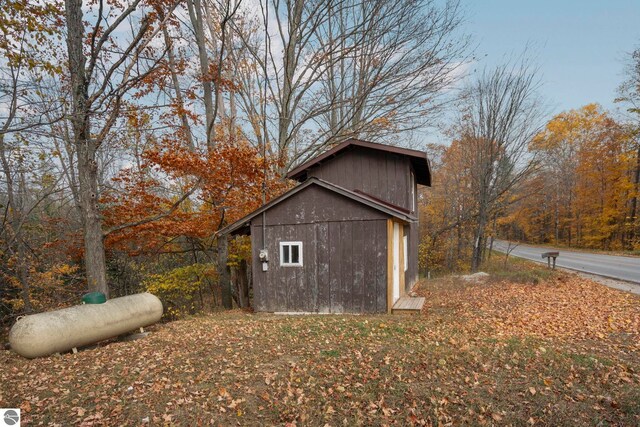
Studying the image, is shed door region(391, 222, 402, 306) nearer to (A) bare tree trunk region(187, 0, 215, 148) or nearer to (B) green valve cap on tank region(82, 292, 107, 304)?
(B) green valve cap on tank region(82, 292, 107, 304)

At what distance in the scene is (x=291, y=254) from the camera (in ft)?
36.6

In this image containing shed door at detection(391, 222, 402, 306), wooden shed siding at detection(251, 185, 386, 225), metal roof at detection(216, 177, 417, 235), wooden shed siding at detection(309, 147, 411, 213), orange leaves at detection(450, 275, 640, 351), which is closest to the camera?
orange leaves at detection(450, 275, 640, 351)

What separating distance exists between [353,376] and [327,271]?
5.15 meters

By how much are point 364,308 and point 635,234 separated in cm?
3053

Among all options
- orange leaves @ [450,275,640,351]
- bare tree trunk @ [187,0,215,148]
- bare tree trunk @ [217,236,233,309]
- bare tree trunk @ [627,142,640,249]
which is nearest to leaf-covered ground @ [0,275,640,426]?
orange leaves @ [450,275,640,351]

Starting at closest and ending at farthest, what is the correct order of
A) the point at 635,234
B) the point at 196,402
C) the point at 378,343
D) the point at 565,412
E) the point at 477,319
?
the point at 565,412 < the point at 196,402 < the point at 378,343 < the point at 477,319 < the point at 635,234

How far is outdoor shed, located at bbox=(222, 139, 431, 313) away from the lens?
10.3 metres

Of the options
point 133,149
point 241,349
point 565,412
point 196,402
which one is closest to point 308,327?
point 241,349

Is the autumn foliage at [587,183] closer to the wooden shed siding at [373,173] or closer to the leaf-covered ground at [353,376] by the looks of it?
the wooden shed siding at [373,173]

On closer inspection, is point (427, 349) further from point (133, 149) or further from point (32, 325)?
point (133, 149)

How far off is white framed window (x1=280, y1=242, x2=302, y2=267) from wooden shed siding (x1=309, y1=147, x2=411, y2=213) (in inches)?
131

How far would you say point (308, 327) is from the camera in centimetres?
873

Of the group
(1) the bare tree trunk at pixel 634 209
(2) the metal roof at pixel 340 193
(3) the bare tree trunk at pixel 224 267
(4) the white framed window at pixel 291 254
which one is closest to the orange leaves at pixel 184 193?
(3) the bare tree trunk at pixel 224 267

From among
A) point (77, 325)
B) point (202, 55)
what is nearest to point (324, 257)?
point (77, 325)
